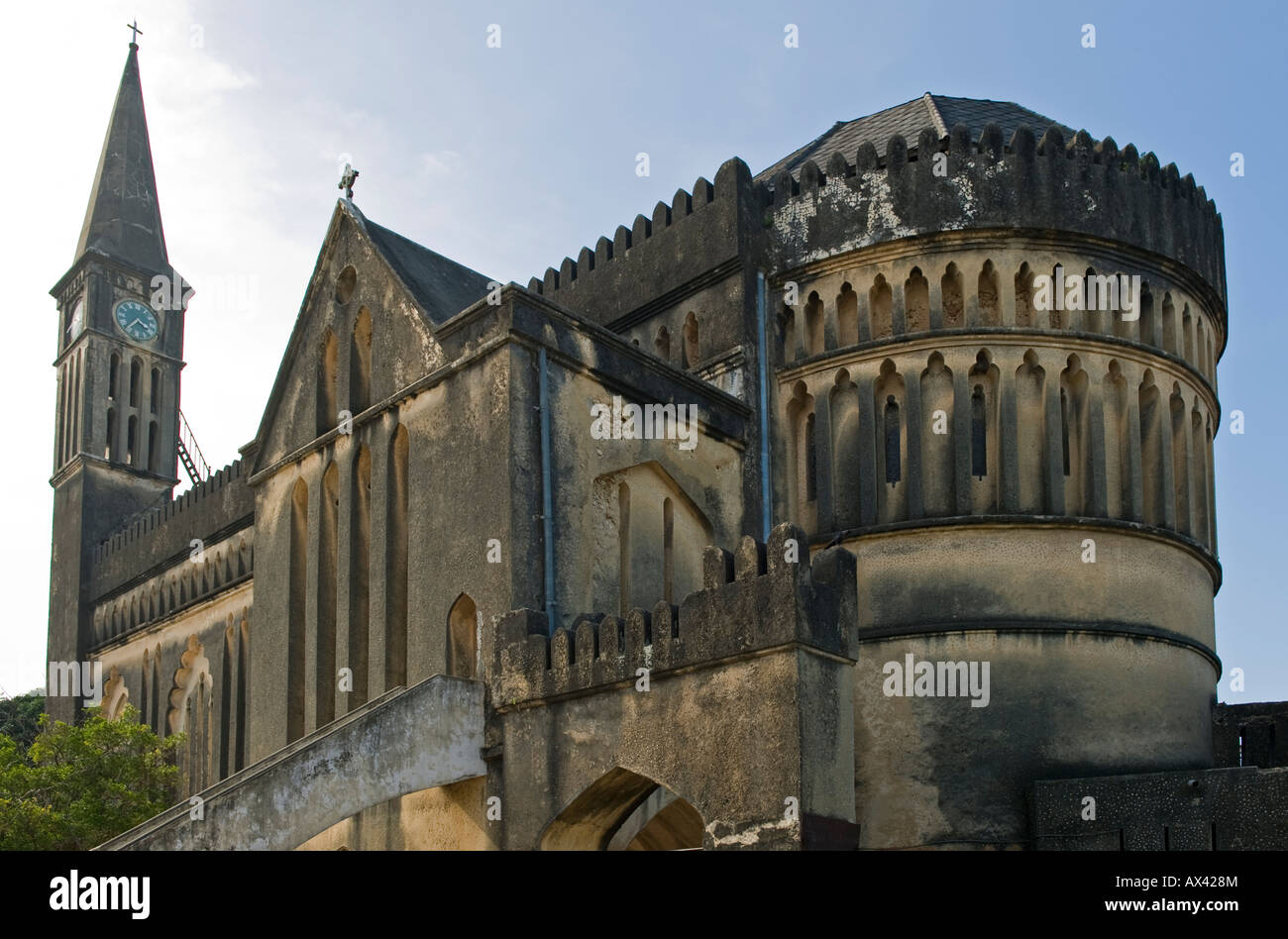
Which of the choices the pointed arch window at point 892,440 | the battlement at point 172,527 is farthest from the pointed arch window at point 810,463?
the battlement at point 172,527

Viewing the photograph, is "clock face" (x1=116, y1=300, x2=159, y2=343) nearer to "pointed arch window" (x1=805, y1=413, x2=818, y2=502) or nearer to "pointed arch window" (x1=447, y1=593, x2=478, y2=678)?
"pointed arch window" (x1=805, y1=413, x2=818, y2=502)

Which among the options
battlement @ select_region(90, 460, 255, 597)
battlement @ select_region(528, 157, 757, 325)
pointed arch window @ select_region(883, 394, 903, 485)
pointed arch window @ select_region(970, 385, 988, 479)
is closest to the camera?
pointed arch window @ select_region(970, 385, 988, 479)

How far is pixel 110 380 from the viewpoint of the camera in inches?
1400

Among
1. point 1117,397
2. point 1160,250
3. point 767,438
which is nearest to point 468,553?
point 767,438

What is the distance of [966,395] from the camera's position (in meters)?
19.6

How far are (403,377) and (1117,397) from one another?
8.97 meters

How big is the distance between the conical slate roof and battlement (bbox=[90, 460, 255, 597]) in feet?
22.5

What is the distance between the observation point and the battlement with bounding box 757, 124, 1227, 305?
20.1 metres

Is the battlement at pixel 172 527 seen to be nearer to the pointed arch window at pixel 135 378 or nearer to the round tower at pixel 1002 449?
the pointed arch window at pixel 135 378

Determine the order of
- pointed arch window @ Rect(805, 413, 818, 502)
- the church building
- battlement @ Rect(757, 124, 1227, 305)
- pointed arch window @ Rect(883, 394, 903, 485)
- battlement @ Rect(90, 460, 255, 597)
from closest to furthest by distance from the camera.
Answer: the church building < pointed arch window @ Rect(883, 394, 903, 485) < battlement @ Rect(757, 124, 1227, 305) < pointed arch window @ Rect(805, 413, 818, 502) < battlement @ Rect(90, 460, 255, 597)

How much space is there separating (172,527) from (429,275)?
11283 mm

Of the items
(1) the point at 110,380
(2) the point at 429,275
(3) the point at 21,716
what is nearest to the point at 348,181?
(2) the point at 429,275

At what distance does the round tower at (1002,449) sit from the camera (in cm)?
1847

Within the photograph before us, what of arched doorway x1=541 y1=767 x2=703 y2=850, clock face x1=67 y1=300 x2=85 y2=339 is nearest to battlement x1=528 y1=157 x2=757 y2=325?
arched doorway x1=541 y1=767 x2=703 y2=850
